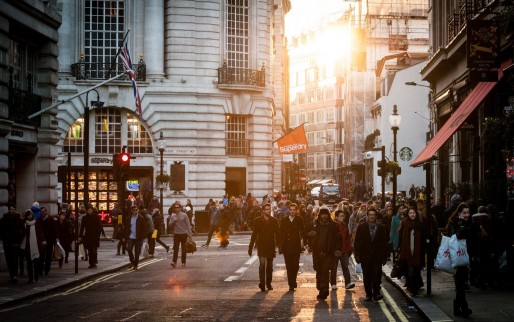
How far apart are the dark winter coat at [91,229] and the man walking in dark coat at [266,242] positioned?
8.28 metres

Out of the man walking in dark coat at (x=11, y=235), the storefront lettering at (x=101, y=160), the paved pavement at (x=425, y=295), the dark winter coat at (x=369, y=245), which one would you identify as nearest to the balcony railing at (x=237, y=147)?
the storefront lettering at (x=101, y=160)

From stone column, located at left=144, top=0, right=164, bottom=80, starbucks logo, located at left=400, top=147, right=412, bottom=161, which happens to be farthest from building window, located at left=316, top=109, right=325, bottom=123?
stone column, located at left=144, top=0, right=164, bottom=80

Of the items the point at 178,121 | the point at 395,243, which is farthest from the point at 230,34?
the point at 395,243

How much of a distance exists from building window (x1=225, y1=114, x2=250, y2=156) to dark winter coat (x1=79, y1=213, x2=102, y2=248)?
1085 inches

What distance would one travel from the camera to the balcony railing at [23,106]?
28.8 m

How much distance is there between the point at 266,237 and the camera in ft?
70.9

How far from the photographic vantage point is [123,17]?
53906 millimetres

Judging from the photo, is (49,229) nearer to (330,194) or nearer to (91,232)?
(91,232)

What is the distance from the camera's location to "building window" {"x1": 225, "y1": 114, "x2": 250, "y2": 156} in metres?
56.7

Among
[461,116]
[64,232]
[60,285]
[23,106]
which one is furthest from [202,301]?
[23,106]

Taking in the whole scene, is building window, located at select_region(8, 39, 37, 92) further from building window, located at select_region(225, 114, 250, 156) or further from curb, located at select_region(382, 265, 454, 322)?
building window, located at select_region(225, 114, 250, 156)

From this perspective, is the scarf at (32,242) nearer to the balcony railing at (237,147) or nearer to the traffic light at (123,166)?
the traffic light at (123,166)

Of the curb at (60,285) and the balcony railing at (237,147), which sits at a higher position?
the balcony railing at (237,147)

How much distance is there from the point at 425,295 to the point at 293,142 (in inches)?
1511
